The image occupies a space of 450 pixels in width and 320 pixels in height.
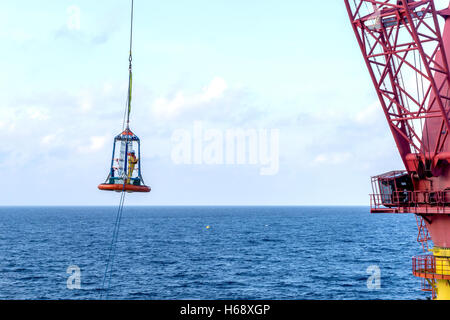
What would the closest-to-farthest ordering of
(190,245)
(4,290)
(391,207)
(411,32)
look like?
(411,32)
(391,207)
(4,290)
(190,245)

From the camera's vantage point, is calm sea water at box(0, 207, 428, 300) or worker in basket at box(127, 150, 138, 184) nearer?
worker in basket at box(127, 150, 138, 184)

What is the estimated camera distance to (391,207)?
30266 millimetres

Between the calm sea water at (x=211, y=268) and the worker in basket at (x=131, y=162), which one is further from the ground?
the worker in basket at (x=131, y=162)

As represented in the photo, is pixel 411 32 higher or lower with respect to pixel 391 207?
higher

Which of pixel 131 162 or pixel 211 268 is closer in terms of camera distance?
pixel 131 162

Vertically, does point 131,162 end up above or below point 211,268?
above

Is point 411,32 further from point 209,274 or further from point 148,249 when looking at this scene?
point 148,249

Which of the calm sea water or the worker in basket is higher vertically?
the worker in basket

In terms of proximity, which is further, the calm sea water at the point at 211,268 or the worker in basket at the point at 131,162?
the calm sea water at the point at 211,268
